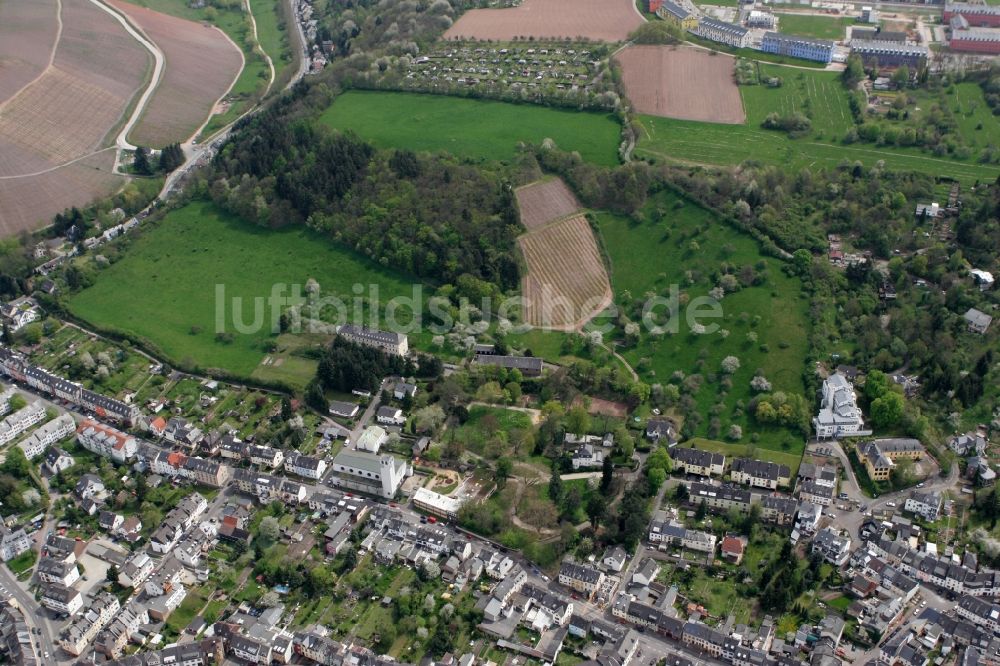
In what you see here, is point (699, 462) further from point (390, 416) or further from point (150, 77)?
point (150, 77)

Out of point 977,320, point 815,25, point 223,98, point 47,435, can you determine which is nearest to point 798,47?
point 815,25

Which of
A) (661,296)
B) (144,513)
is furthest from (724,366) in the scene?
(144,513)

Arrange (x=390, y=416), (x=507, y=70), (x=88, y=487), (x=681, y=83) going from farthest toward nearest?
(x=507, y=70), (x=681, y=83), (x=390, y=416), (x=88, y=487)

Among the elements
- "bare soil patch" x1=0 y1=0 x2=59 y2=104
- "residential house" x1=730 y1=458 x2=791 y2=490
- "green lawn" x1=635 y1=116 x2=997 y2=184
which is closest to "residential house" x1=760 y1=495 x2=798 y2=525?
"residential house" x1=730 y1=458 x2=791 y2=490

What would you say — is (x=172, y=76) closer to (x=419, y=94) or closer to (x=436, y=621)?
(x=419, y=94)

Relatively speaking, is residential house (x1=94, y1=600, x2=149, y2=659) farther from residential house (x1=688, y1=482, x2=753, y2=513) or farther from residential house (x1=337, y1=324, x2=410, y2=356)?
residential house (x1=688, y1=482, x2=753, y2=513)
